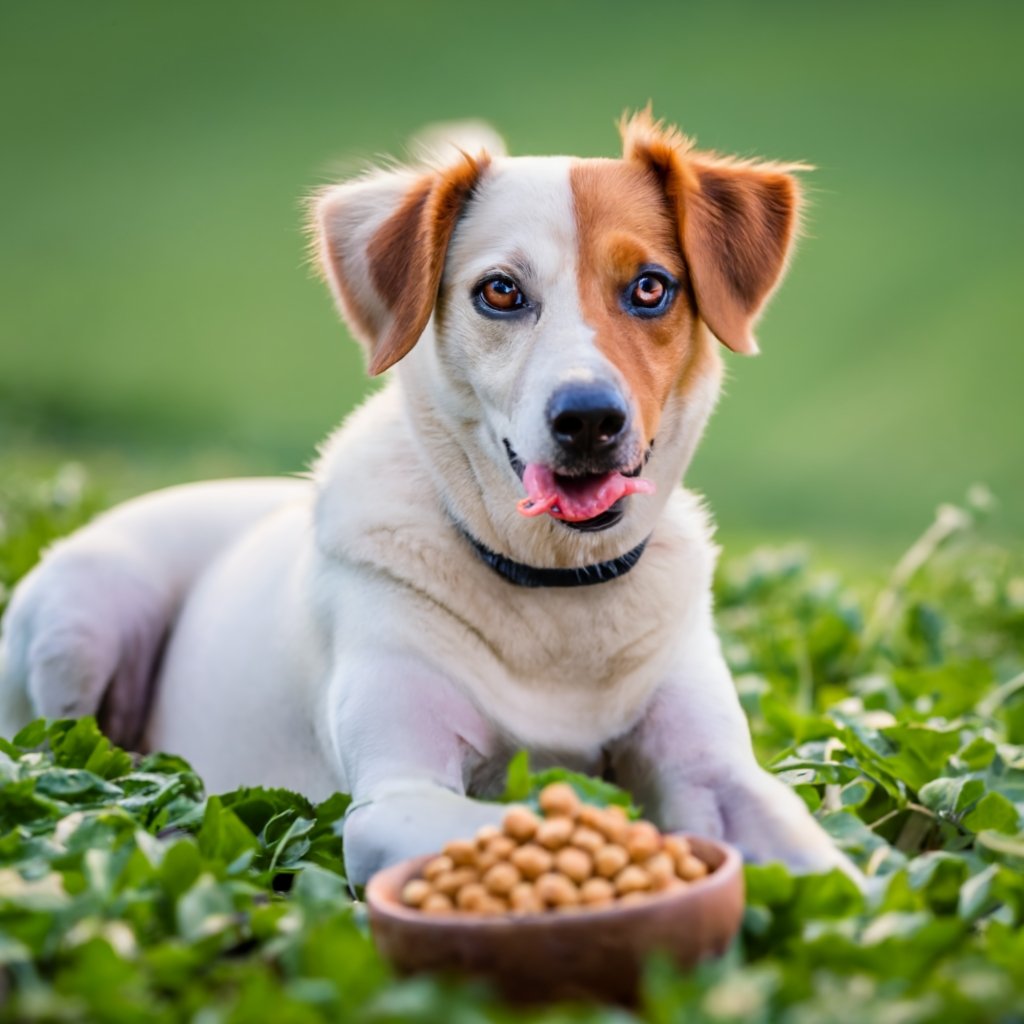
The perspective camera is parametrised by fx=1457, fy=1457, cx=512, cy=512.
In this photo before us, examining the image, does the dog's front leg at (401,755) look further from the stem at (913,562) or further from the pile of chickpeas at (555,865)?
the stem at (913,562)

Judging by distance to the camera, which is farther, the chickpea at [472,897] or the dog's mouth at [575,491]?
the dog's mouth at [575,491]

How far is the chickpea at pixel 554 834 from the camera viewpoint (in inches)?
86.9

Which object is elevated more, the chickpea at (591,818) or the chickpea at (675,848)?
the chickpea at (591,818)

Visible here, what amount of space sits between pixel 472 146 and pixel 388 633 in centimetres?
A: 120

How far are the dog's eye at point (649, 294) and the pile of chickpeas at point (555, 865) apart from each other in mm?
1223

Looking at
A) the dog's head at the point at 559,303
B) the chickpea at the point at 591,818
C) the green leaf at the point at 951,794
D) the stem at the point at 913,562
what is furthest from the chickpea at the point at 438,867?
the stem at the point at 913,562

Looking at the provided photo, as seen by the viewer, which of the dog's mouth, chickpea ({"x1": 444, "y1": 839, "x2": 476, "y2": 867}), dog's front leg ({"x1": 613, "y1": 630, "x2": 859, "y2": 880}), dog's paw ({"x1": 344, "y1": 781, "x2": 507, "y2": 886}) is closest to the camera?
chickpea ({"x1": 444, "y1": 839, "x2": 476, "y2": 867})

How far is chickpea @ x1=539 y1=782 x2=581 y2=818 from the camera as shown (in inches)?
91.0

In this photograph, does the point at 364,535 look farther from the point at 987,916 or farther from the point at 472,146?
the point at 987,916

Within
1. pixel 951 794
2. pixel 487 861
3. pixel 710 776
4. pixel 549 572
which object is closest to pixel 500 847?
pixel 487 861

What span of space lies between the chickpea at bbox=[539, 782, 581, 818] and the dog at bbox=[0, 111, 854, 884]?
42 cm

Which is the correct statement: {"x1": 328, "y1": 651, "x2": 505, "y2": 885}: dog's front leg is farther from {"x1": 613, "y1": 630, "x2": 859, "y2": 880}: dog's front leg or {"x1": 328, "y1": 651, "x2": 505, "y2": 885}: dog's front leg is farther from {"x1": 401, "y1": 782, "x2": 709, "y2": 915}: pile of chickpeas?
{"x1": 613, "y1": 630, "x2": 859, "y2": 880}: dog's front leg

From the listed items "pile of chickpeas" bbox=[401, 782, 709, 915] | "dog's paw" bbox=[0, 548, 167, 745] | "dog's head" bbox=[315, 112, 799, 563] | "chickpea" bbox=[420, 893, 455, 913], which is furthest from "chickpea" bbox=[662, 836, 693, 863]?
"dog's paw" bbox=[0, 548, 167, 745]

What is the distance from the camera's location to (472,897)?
211 centimetres
